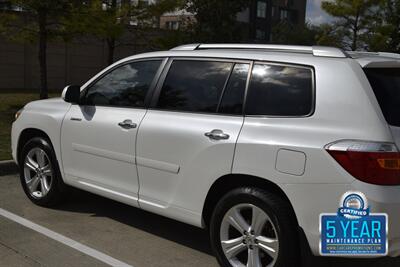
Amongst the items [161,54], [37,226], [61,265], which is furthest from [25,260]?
[161,54]

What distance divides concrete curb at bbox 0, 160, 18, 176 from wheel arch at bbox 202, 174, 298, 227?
4012mm

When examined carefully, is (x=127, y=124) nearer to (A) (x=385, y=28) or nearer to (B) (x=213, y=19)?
(B) (x=213, y=19)

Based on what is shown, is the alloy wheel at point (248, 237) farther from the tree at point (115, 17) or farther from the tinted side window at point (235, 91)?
the tree at point (115, 17)

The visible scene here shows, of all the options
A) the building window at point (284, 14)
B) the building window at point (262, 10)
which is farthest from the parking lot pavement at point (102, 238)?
the building window at point (284, 14)

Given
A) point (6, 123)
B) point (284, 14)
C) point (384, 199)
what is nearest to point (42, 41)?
point (6, 123)

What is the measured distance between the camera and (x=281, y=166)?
3.59 m

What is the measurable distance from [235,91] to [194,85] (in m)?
0.47

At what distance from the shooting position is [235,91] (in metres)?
4.11

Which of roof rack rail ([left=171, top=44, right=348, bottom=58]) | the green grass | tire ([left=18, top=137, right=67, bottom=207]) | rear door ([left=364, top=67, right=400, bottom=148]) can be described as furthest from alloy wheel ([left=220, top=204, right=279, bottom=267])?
the green grass

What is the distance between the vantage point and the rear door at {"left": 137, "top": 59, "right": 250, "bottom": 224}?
401 cm

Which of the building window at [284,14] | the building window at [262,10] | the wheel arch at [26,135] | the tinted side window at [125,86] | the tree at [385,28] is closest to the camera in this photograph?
the tinted side window at [125,86]

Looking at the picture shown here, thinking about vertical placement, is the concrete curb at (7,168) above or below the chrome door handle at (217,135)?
below

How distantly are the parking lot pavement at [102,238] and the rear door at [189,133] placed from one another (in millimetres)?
409

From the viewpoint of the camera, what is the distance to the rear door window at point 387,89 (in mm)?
3496
